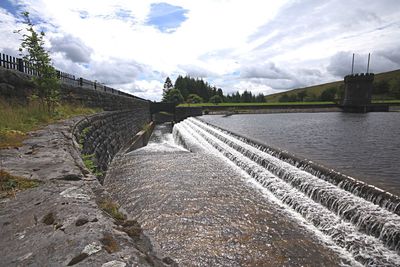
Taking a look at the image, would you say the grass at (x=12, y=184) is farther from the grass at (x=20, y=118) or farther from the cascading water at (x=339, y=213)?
the cascading water at (x=339, y=213)

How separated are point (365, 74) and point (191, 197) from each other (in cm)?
5791

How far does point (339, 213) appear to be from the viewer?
529cm

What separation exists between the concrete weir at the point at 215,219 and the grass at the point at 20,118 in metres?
3.07

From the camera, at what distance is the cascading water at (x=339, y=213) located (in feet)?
13.5

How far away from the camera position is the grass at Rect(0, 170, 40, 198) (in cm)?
261

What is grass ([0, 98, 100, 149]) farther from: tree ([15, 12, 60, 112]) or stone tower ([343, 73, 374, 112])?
stone tower ([343, 73, 374, 112])

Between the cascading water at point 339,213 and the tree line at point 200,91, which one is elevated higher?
the tree line at point 200,91

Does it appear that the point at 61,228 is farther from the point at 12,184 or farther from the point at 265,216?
the point at 265,216

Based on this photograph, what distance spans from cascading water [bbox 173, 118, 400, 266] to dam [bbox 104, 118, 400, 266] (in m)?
0.02

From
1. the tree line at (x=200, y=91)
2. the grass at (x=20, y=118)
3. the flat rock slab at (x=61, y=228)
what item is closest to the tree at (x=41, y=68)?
the grass at (x=20, y=118)

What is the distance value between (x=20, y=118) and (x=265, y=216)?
7.24 m

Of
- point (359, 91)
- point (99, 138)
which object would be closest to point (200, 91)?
point (359, 91)

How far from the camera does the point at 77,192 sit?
8.39 ft

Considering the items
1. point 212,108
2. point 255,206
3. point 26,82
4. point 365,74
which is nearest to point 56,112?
point 26,82
